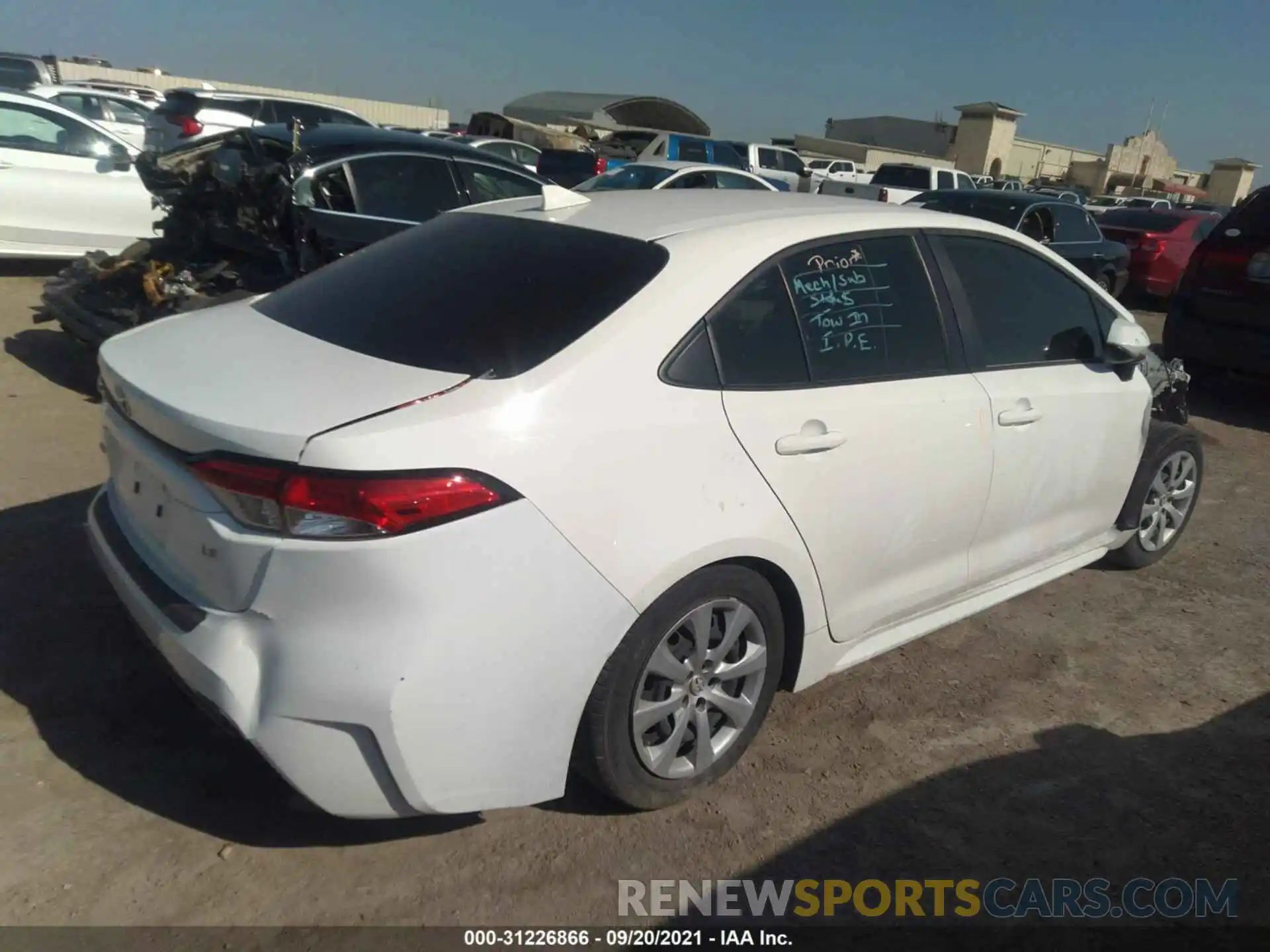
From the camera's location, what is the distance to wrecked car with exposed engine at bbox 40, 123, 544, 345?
5781 mm

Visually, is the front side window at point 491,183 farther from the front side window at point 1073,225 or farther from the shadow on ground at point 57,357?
the front side window at point 1073,225

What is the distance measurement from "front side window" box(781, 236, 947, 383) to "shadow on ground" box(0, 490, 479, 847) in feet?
5.65

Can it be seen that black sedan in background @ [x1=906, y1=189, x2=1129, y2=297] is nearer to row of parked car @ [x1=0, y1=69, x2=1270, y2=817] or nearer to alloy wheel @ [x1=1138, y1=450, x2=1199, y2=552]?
alloy wheel @ [x1=1138, y1=450, x2=1199, y2=552]

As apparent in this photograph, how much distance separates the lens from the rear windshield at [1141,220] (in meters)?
12.9

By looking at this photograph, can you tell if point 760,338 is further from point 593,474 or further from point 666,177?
point 666,177

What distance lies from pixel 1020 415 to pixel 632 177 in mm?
11254

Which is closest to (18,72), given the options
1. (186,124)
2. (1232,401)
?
(186,124)

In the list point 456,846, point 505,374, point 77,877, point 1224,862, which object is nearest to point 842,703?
point 1224,862

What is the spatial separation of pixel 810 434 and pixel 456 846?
4.89 ft

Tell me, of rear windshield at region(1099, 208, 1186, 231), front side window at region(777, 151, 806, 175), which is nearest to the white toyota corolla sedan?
rear windshield at region(1099, 208, 1186, 231)

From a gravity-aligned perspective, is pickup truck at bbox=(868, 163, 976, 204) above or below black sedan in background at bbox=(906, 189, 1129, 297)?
below

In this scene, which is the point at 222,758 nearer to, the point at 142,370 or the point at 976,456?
the point at 142,370

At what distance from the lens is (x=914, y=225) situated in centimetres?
335

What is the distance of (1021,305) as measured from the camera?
3711 millimetres
